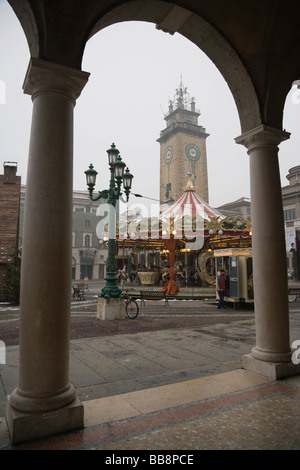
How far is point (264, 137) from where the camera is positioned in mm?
4465

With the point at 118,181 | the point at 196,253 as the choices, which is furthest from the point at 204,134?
Result: the point at 118,181

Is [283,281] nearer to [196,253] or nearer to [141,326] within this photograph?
[141,326]

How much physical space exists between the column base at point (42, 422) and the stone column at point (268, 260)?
2618 millimetres

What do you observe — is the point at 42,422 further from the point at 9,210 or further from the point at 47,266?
the point at 9,210

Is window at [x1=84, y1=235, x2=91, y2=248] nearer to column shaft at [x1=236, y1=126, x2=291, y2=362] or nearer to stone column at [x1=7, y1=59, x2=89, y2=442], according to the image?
column shaft at [x1=236, y1=126, x2=291, y2=362]

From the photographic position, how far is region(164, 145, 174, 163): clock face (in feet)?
160

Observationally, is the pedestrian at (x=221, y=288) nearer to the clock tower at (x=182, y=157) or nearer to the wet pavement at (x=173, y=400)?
the wet pavement at (x=173, y=400)

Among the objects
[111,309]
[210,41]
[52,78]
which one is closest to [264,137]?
[210,41]

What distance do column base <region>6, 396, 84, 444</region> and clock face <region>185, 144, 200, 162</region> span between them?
4717 centimetres

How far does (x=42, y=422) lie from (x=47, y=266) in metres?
1.33

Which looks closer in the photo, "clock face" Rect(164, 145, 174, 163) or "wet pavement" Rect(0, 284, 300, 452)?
"wet pavement" Rect(0, 284, 300, 452)

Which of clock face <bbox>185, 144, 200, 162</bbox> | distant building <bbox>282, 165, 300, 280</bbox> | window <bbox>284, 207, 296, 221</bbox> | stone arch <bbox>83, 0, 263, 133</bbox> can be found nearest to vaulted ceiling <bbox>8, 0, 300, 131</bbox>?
stone arch <bbox>83, 0, 263, 133</bbox>

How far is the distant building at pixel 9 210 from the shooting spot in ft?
52.2

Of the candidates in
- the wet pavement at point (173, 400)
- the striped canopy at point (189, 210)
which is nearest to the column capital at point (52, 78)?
the wet pavement at point (173, 400)
